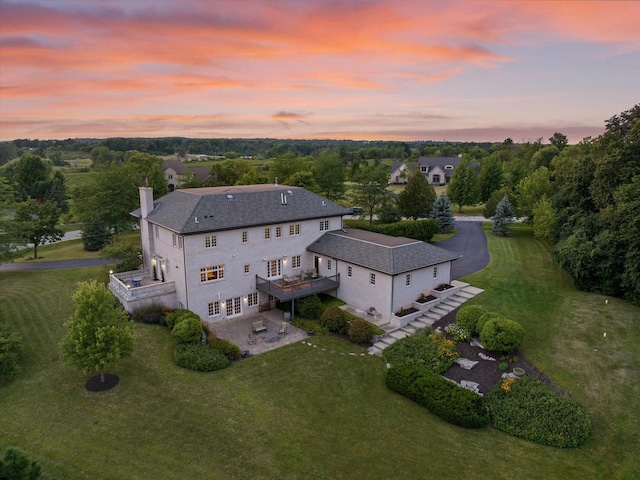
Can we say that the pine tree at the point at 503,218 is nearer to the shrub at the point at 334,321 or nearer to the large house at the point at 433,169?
the shrub at the point at 334,321

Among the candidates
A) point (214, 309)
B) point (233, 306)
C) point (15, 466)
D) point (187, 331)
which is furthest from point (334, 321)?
point (15, 466)

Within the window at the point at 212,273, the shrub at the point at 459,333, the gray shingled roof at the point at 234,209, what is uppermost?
the gray shingled roof at the point at 234,209

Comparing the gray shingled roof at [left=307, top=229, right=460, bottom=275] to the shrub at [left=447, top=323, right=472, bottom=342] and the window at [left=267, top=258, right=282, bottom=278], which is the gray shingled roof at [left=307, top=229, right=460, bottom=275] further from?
the shrub at [left=447, top=323, right=472, bottom=342]

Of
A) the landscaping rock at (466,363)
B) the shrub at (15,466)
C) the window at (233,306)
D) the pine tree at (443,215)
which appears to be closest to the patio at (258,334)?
the window at (233,306)

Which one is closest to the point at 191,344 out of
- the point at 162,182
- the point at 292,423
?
the point at 292,423

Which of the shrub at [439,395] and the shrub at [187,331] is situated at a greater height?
the shrub at [187,331]

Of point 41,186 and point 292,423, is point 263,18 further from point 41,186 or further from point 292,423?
point 41,186

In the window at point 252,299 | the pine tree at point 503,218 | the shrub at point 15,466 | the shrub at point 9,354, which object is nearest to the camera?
the shrub at point 15,466
